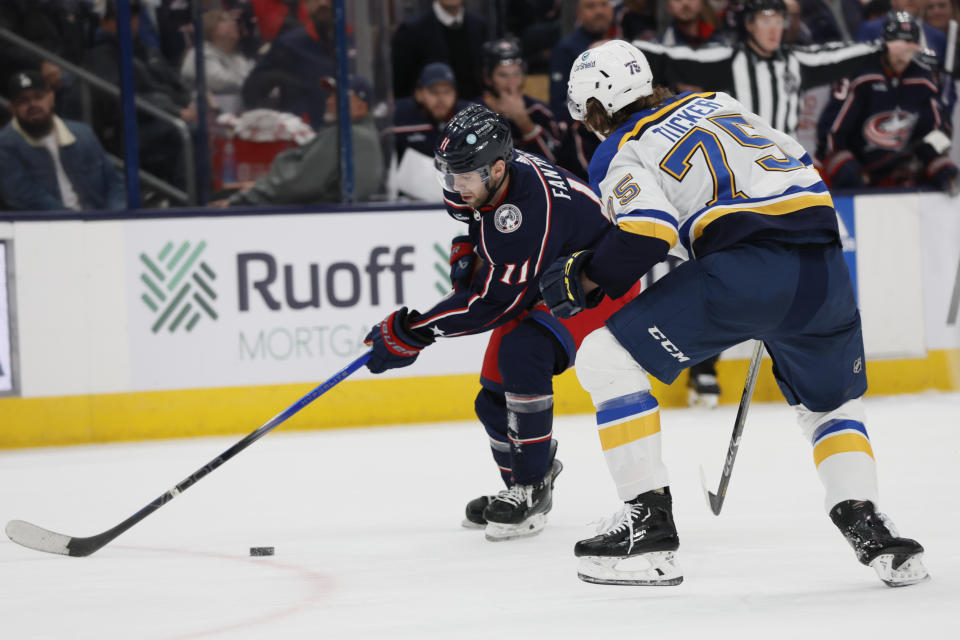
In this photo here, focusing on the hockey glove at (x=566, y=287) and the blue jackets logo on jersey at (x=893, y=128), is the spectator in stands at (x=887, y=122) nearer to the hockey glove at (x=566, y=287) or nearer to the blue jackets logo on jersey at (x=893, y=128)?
the blue jackets logo on jersey at (x=893, y=128)

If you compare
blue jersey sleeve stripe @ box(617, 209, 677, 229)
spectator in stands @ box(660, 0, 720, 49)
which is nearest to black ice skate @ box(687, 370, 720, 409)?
spectator in stands @ box(660, 0, 720, 49)

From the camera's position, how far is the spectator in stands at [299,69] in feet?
19.3

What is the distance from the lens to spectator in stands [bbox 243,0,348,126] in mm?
5891

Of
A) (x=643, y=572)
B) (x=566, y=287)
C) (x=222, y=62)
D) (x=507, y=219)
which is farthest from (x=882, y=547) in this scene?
(x=222, y=62)

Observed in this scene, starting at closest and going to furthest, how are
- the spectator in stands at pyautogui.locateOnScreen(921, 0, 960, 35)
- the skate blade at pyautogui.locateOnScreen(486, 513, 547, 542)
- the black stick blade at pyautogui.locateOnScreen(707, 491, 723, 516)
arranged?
the black stick blade at pyautogui.locateOnScreen(707, 491, 723, 516)
the skate blade at pyautogui.locateOnScreen(486, 513, 547, 542)
the spectator in stands at pyautogui.locateOnScreen(921, 0, 960, 35)

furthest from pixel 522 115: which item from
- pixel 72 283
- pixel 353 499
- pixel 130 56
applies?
pixel 353 499

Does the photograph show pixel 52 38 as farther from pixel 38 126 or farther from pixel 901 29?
pixel 901 29

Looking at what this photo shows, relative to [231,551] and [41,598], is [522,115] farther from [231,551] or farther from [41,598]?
[41,598]

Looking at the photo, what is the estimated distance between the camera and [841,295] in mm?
2605

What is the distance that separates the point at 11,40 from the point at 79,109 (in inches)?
16.5

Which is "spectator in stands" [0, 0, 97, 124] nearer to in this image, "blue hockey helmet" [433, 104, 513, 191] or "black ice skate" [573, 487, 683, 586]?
"blue hockey helmet" [433, 104, 513, 191]

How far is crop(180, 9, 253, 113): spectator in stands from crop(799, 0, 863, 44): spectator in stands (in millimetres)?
3165

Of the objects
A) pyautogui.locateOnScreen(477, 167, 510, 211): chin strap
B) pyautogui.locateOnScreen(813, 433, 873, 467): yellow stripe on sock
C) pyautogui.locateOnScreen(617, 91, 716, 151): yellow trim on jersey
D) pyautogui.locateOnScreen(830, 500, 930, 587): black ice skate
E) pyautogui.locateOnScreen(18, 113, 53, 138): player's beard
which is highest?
pyautogui.locateOnScreen(617, 91, 716, 151): yellow trim on jersey

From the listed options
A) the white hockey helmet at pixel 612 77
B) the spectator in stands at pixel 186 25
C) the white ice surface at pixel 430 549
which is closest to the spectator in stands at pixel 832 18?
the white ice surface at pixel 430 549
